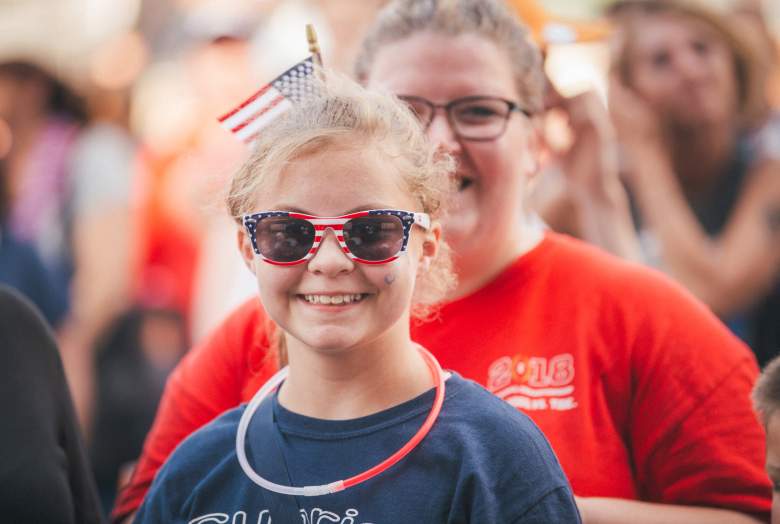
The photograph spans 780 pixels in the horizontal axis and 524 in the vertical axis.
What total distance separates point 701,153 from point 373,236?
2.56 metres

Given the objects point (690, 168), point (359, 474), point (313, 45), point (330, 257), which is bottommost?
point (359, 474)

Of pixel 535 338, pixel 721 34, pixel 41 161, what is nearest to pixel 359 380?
pixel 535 338

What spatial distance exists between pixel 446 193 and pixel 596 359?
19.6 inches

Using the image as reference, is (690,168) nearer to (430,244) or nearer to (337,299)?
(430,244)

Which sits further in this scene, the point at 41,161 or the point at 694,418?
the point at 41,161

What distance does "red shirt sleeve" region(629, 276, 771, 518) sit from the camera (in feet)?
7.48

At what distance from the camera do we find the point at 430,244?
2164 mm

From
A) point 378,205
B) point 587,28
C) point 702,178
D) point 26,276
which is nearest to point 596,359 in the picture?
point 378,205

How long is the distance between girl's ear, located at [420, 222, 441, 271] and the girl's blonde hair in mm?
27

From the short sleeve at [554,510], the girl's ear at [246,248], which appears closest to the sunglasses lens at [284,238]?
the girl's ear at [246,248]

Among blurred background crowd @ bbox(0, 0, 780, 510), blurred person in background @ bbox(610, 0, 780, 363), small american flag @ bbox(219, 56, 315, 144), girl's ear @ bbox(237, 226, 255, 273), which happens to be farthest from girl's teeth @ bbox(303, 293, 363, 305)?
blurred person in background @ bbox(610, 0, 780, 363)

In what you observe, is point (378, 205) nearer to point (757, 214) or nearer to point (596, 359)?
point (596, 359)

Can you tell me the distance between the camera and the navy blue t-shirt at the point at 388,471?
188cm

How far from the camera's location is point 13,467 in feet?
7.52
